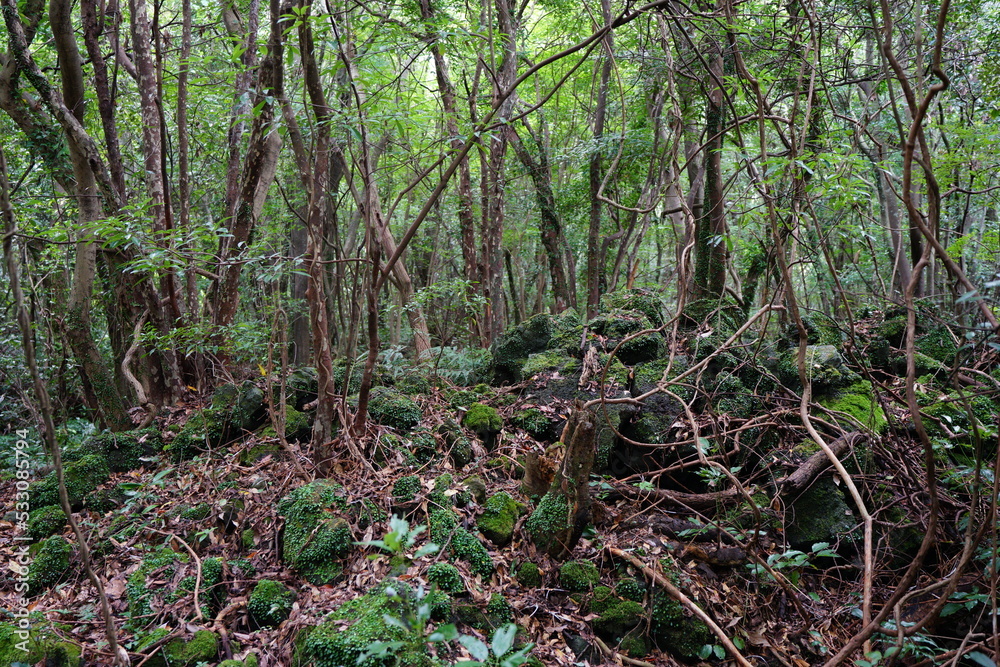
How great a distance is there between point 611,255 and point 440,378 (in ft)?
29.0

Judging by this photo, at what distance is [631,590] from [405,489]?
1.80 meters

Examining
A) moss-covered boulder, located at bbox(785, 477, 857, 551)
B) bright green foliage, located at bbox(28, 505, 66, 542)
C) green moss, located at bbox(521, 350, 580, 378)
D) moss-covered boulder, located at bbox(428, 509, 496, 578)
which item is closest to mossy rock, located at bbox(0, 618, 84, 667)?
bright green foliage, located at bbox(28, 505, 66, 542)

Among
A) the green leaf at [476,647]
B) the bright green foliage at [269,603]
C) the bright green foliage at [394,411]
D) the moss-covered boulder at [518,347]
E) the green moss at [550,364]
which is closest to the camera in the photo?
the green leaf at [476,647]

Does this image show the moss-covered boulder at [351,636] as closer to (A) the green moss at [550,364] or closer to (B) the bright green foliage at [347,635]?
(B) the bright green foliage at [347,635]

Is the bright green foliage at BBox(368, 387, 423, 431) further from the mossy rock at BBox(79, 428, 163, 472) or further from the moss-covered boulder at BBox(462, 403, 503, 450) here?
the mossy rock at BBox(79, 428, 163, 472)

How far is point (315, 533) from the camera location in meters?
4.09

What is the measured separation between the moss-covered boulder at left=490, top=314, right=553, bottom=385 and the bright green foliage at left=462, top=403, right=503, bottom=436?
822 millimetres

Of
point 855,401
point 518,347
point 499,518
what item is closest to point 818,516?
point 855,401

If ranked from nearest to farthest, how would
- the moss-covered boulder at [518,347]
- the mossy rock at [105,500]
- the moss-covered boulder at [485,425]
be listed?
the mossy rock at [105,500] → the moss-covered boulder at [485,425] → the moss-covered boulder at [518,347]

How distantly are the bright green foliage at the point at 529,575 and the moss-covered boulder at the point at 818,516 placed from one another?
6.81 ft

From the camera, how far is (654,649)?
384 centimetres

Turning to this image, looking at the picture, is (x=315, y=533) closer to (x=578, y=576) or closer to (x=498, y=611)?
(x=498, y=611)

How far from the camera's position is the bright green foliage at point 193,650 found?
333 centimetres

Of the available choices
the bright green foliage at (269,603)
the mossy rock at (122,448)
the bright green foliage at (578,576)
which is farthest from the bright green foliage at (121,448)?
the bright green foliage at (578,576)
